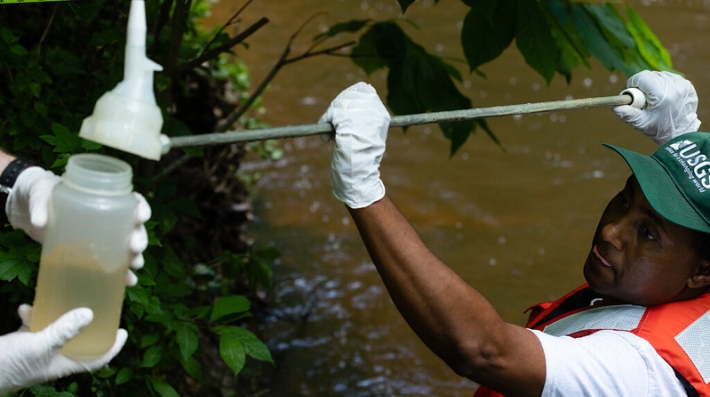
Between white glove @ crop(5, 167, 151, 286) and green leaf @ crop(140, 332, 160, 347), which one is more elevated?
white glove @ crop(5, 167, 151, 286)

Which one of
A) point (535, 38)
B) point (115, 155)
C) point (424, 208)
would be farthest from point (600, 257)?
point (424, 208)

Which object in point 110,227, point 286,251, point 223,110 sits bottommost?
point 286,251

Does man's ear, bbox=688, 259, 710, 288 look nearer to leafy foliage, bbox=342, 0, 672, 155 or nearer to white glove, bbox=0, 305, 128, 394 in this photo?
leafy foliage, bbox=342, 0, 672, 155

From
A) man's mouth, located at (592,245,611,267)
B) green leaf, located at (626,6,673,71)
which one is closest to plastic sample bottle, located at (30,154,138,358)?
man's mouth, located at (592,245,611,267)

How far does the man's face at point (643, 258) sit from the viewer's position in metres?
1.96

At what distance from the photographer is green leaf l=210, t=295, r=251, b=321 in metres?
2.34

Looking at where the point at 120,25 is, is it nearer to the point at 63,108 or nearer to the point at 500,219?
the point at 63,108

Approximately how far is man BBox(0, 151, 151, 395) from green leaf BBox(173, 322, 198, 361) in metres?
0.77

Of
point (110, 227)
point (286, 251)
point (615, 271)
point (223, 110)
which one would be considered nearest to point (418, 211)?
point (286, 251)

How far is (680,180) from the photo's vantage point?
1991 mm

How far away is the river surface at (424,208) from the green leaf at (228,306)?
163 cm

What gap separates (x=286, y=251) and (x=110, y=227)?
359 cm

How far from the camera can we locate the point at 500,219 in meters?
5.43

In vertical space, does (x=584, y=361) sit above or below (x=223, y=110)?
above
